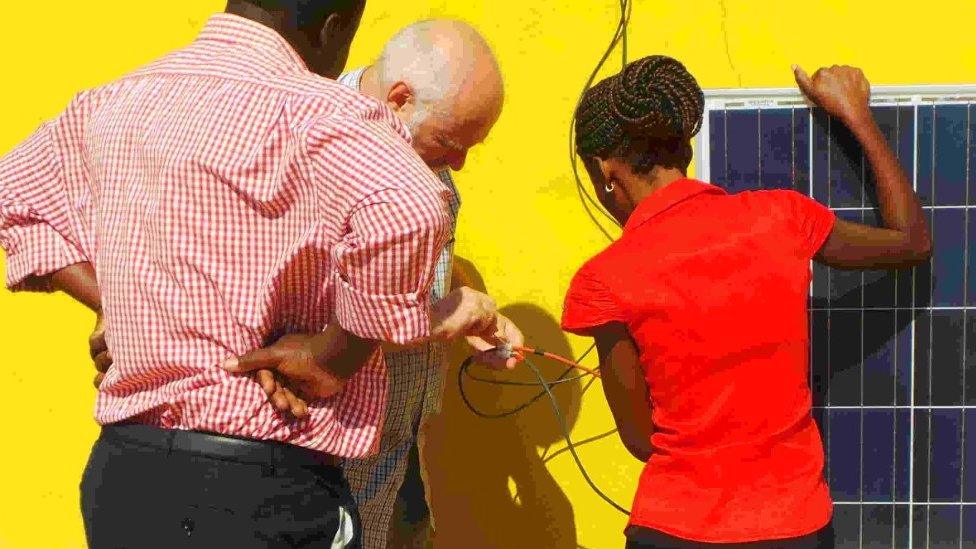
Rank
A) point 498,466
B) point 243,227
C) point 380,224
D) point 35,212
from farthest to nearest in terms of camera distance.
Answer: point 498,466 → point 35,212 → point 243,227 → point 380,224

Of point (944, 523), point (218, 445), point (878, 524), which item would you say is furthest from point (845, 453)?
point (218, 445)

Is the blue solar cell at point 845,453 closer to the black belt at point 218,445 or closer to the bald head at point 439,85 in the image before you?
the bald head at point 439,85

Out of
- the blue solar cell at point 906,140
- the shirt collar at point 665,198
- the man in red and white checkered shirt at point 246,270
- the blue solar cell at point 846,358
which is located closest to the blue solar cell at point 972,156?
the blue solar cell at point 906,140

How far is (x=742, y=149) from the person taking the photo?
265 centimetres

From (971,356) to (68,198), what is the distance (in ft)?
6.76

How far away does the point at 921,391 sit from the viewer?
2.68 metres

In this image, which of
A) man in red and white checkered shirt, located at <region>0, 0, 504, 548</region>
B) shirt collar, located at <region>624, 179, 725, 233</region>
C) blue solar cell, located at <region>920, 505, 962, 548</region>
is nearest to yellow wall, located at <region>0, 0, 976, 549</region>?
blue solar cell, located at <region>920, 505, 962, 548</region>

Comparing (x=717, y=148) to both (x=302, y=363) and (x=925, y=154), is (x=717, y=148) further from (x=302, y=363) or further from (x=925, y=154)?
(x=302, y=363)

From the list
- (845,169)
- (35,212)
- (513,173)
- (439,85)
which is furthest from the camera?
(513,173)

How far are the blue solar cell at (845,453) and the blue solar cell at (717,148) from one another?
63cm

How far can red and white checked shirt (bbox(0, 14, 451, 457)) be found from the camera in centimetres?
168

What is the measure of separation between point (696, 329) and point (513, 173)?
121cm

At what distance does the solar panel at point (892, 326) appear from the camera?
2.62 metres

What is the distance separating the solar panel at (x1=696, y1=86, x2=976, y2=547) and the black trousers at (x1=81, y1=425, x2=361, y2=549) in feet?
4.25
